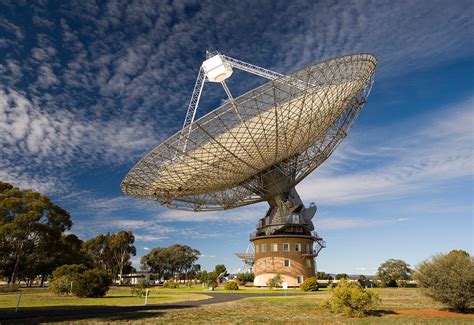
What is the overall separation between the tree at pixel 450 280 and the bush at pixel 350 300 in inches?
143

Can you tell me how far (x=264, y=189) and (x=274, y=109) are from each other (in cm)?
2351

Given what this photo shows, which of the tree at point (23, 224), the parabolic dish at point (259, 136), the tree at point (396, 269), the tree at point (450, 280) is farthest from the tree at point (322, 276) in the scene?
the tree at point (450, 280)

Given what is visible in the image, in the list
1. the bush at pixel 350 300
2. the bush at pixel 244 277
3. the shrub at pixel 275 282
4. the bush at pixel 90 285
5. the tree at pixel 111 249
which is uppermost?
the tree at pixel 111 249

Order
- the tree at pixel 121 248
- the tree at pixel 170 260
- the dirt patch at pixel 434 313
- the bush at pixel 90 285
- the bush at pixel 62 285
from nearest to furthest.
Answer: the dirt patch at pixel 434 313
the bush at pixel 90 285
the bush at pixel 62 285
the tree at pixel 121 248
the tree at pixel 170 260

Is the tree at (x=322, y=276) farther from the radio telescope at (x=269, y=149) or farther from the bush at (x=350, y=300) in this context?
the bush at (x=350, y=300)

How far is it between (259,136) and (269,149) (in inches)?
178

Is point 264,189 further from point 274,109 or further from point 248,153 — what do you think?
point 274,109

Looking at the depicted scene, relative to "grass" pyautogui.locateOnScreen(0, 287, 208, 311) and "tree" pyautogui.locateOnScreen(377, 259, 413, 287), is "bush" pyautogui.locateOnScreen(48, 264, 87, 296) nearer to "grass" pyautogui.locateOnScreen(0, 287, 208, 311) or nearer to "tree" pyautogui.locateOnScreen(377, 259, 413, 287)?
"grass" pyautogui.locateOnScreen(0, 287, 208, 311)

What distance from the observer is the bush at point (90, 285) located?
36500 mm

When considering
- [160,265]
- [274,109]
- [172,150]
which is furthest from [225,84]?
[160,265]

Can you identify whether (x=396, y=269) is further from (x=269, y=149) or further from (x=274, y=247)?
(x=269, y=149)

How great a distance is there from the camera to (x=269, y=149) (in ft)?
130

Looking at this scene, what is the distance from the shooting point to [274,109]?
31.5 m

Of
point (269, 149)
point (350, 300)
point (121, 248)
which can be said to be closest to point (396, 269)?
point (269, 149)
